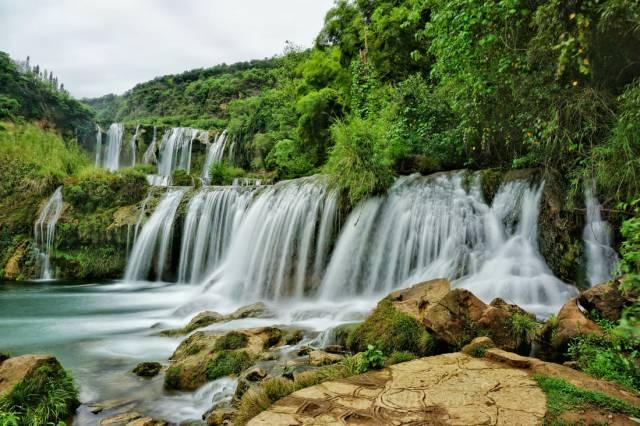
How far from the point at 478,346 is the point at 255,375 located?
258 cm

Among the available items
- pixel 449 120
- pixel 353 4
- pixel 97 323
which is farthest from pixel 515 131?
pixel 353 4

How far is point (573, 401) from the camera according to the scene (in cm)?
264

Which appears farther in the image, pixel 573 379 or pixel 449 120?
pixel 449 120

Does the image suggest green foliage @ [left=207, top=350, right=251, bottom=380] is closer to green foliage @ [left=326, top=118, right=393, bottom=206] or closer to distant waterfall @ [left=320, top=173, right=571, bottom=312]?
distant waterfall @ [left=320, top=173, right=571, bottom=312]

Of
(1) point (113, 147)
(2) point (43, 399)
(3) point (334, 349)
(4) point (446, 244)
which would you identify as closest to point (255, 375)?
(3) point (334, 349)

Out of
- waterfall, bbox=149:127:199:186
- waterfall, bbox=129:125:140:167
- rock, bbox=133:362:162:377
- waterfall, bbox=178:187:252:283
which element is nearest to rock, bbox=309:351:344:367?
rock, bbox=133:362:162:377

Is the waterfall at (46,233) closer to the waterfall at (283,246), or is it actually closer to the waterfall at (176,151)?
the waterfall at (283,246)

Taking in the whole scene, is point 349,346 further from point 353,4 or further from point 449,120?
point 353,4

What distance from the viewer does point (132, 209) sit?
16.1 m

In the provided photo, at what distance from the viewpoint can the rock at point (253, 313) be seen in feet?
26.7

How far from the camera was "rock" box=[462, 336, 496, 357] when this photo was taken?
378 cm

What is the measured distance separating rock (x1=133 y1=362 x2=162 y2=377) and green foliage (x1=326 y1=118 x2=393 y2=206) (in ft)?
19.9

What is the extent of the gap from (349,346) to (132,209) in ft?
45.2

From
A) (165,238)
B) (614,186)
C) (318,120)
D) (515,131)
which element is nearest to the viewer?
(614,186)
